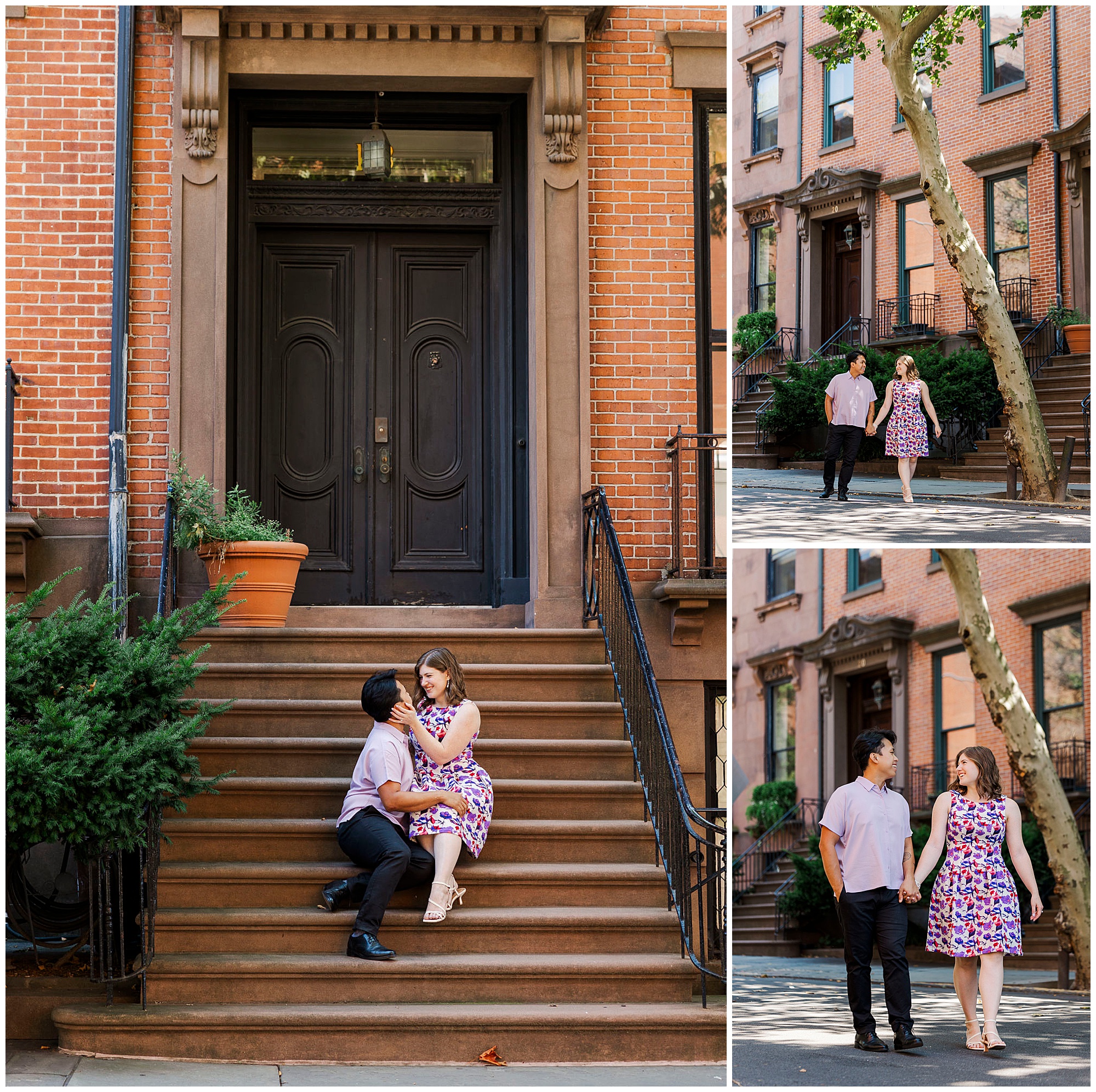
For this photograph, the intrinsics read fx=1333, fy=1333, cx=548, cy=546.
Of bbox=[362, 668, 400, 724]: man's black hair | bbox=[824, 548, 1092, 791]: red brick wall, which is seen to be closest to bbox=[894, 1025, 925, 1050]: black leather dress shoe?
bbox=[362, 668, 400, 724]: man's black hair

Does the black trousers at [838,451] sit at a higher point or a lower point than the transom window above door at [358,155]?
lower

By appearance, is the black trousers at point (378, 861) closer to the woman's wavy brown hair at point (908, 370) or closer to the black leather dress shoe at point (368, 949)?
the black leather dress shoe at point (368, 949)

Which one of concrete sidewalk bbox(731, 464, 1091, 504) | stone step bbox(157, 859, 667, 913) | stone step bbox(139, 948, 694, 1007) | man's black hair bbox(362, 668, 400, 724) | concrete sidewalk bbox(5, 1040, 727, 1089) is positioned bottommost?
concrete sidewalk bbox(5, 1040, 727, 1089)

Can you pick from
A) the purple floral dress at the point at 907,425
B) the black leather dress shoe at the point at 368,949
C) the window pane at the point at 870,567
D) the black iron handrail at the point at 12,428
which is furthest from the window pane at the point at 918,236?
the window pane at the point at 870,567

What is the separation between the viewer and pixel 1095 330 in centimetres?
415

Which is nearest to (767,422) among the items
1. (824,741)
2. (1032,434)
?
(1032,434)

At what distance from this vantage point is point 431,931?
634cm

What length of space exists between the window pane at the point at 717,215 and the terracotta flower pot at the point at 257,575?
3353mm

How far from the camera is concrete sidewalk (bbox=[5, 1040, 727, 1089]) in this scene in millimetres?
5328

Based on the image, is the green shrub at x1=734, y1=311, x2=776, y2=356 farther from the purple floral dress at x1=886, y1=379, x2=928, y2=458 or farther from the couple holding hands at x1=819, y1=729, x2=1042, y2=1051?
the couple holding hands at x1=819, y1=729, x2=1042, y2=1051

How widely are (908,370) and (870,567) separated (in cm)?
1171

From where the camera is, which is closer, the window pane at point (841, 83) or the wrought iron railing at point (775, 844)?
the window pane at point (841, 83)

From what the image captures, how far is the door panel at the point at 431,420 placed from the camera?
9633 millimetres

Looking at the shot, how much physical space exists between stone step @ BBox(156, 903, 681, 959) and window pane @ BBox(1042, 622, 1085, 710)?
9685 millimetres
